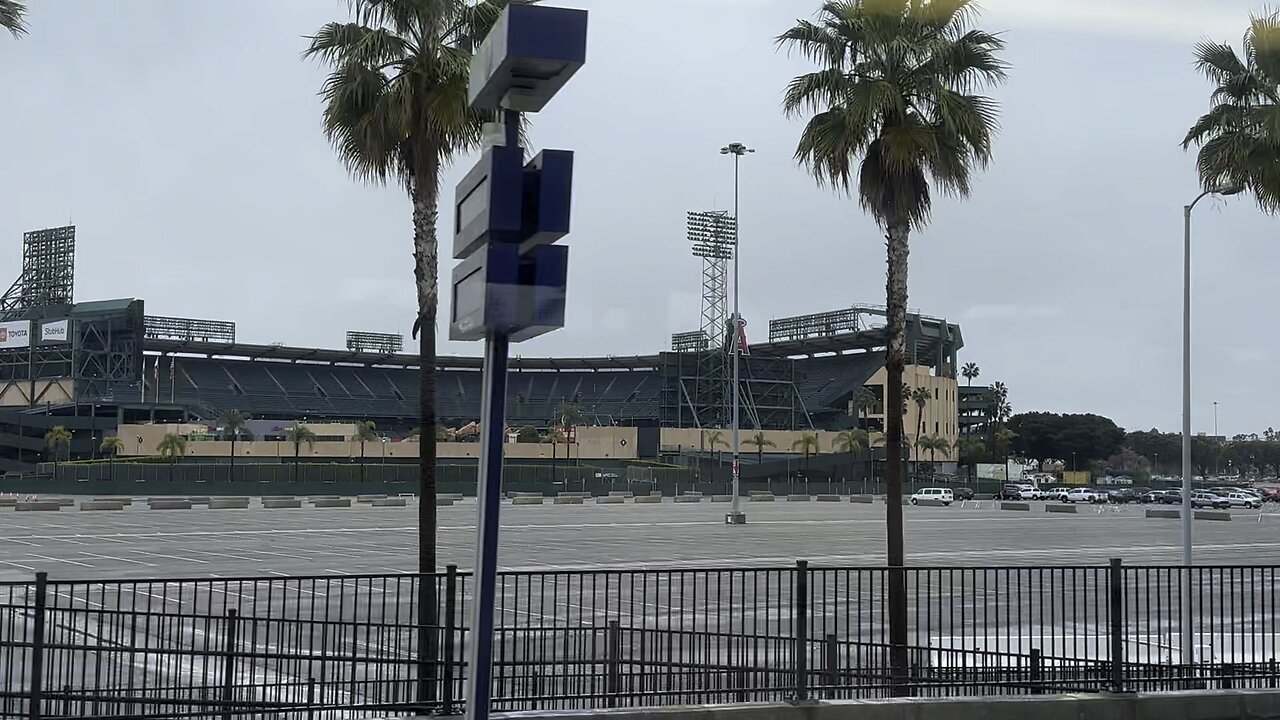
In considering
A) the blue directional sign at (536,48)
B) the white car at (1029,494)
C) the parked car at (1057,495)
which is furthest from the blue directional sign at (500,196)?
the parked car at (1057,495)

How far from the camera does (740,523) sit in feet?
180

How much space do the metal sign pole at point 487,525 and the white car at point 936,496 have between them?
87.3 meters

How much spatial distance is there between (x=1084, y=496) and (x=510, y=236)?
110718 millimetres

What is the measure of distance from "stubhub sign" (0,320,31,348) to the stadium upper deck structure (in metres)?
0.10

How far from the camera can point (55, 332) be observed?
118 m

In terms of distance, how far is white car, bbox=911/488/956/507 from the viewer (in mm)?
89875

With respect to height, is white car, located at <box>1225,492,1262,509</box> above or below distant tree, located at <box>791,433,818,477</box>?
below

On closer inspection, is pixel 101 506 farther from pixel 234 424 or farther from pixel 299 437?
pixel 234 424

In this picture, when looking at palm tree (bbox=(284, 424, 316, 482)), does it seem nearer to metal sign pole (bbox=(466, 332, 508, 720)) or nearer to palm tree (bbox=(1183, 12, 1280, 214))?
palm tree (bbox=(1183, 12, 1280, 214))

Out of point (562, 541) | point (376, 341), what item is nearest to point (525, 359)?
point (376, 341)

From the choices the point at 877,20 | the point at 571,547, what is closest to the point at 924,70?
the point at 877,20

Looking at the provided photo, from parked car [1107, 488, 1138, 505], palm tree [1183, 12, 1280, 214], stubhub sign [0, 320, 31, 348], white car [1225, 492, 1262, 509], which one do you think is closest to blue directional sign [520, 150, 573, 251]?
palm tree [1183, 12, 1280, 214]

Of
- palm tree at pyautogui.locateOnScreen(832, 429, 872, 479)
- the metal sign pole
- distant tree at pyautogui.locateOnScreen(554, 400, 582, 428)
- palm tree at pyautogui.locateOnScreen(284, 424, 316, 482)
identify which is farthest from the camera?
distant tree at pyautogui.locateOnScreen(554, 400, 582, 428)

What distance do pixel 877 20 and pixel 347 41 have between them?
735 cm
